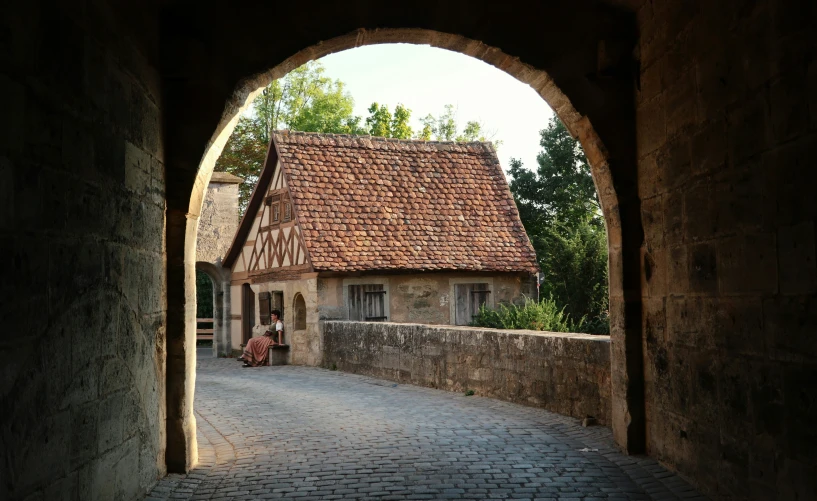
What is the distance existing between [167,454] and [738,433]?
3792 millimetres

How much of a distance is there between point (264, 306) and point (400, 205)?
4556mm

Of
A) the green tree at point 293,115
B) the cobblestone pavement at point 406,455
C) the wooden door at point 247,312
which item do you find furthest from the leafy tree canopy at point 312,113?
the cobblestone pavement at point 406,455

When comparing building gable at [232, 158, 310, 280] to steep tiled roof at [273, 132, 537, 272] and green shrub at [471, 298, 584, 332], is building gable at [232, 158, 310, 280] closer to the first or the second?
steep tiled roof at [273, 132, 537, 272]

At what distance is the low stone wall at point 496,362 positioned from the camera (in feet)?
26.0

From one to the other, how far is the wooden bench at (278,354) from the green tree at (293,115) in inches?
607

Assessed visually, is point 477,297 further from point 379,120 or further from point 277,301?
point 379,120

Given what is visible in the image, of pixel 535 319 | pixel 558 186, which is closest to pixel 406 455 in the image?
pixel 535 319

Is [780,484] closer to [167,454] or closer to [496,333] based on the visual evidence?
[167,454]

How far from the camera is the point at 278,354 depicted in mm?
18984

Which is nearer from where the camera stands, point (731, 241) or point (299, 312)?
point (731, 241)

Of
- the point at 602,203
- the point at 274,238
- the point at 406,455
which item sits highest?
the point at 274,238

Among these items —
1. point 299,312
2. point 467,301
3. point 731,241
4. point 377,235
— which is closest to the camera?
point 731,241

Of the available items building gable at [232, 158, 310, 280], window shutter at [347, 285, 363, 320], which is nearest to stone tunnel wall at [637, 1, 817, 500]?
window shutter at [347, 285, 363, 320]

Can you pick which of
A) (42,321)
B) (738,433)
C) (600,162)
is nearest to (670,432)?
(738,433)
